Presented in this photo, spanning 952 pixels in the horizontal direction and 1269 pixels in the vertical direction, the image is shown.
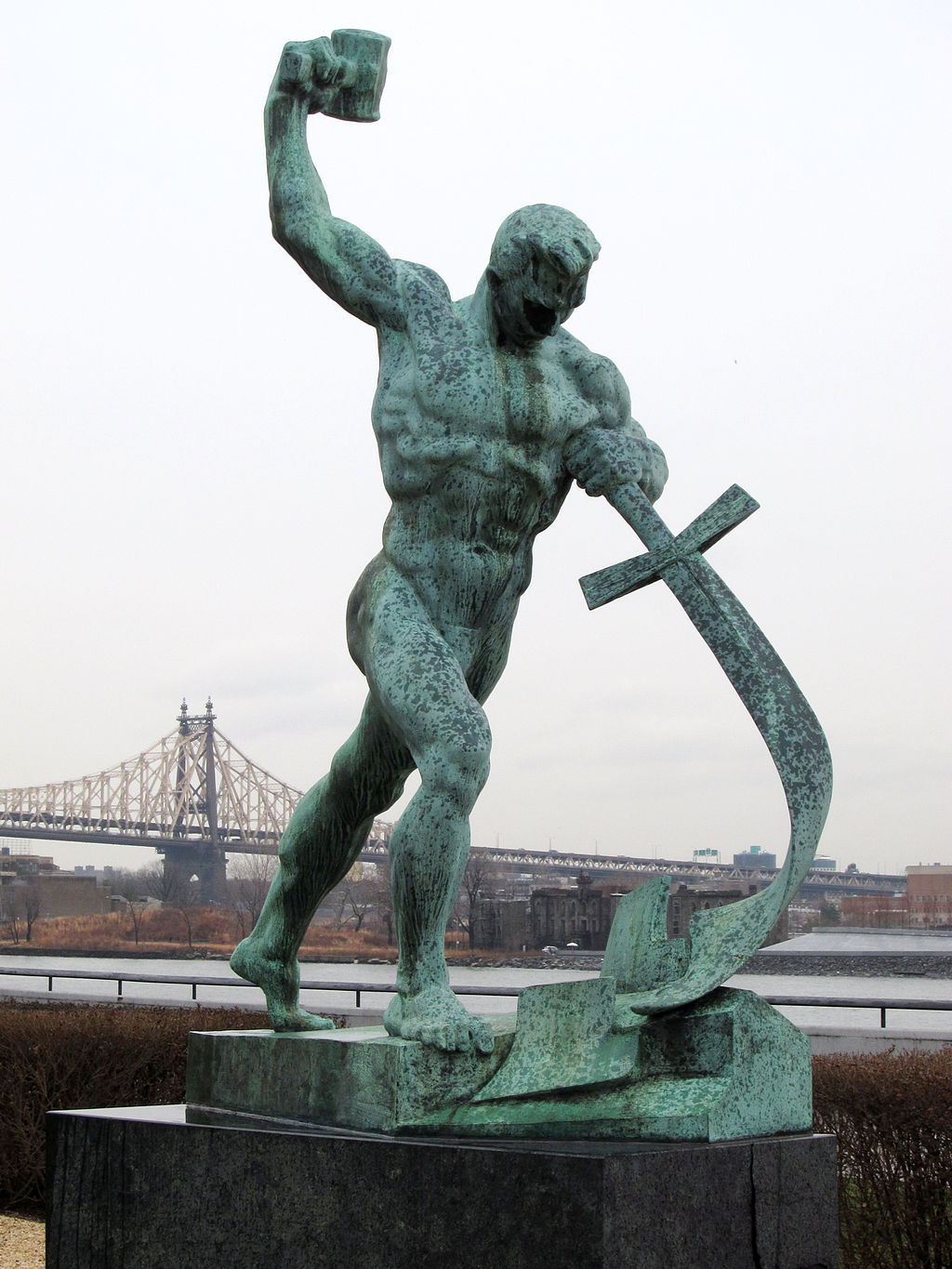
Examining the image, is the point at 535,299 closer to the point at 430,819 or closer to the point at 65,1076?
the point at 430,819

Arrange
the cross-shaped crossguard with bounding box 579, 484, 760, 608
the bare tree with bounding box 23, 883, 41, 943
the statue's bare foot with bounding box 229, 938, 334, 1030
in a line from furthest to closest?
the bare tree with bounding box 23, 883, 41, 943 → the statue's bare foot with bounding box 229, 938, 334, 1030 → the cross-shaped crossguard with bounding box 579, 484, 760, 608

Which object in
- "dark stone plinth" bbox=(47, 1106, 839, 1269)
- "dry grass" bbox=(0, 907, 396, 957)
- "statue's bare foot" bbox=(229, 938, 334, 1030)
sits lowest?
"dry grass" bbox=(0, 907, 396, 957)

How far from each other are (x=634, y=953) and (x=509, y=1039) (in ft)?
1.11

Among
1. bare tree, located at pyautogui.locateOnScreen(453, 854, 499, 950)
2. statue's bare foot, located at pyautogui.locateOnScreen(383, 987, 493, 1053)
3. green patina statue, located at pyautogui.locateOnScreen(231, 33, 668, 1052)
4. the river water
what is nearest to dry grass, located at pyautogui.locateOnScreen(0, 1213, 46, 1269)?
the river water

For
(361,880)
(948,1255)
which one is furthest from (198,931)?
(948,1255)

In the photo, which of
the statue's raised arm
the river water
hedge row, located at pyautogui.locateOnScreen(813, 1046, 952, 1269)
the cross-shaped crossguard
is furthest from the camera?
the river water

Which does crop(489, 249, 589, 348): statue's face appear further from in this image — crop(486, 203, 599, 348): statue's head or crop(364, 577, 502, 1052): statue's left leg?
crop(364, 577, 502, 1052): statue's left leg

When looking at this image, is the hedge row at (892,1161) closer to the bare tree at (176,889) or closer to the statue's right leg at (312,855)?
the statue's right leg at (312,855)

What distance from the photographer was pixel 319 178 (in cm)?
372

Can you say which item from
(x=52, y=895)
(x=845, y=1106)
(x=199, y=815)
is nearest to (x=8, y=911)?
(x=52, y=895)

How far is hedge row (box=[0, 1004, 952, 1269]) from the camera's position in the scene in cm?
531

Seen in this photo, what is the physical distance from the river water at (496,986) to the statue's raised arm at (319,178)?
353 cm

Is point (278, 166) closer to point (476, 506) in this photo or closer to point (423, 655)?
point (476, 506)

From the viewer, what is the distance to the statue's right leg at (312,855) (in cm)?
363
